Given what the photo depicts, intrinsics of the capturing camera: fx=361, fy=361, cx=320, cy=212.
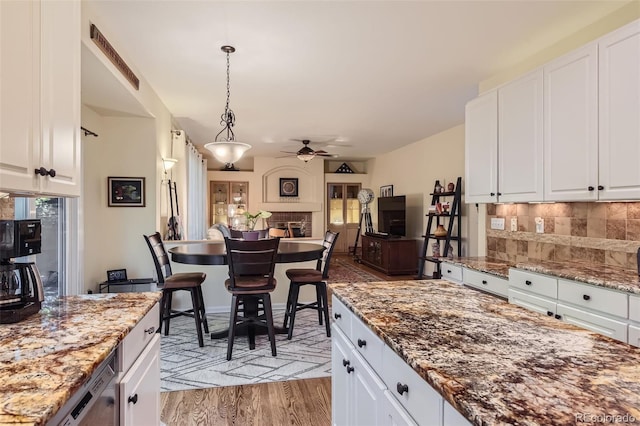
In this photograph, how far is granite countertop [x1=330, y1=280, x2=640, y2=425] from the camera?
0.70 m

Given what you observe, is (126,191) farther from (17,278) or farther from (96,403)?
(96,403)

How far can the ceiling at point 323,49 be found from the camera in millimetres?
2443

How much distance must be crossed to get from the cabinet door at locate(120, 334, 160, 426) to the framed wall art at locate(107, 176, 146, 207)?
2.71 metres

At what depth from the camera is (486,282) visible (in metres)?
2.81

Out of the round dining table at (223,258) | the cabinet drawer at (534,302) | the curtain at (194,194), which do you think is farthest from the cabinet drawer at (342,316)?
the curtain at (194,194)

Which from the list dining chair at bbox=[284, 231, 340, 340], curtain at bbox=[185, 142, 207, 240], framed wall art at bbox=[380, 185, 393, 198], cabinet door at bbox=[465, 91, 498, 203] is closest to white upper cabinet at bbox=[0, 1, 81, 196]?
dining chair at bbox=[284, 231, 340, 340]

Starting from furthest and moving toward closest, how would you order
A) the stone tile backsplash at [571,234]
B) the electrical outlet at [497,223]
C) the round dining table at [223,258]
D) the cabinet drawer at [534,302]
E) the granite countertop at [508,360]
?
the electrical outlet at [497,223] → the round dining table at [223,258] → the stone tile backsplash at [571,234] → the cabinet drawer at [534,302] → the granite countertop at [508,360]

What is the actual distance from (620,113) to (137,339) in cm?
285

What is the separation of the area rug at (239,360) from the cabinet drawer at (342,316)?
1.23 metres

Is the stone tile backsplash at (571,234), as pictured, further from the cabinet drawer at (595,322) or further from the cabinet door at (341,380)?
the cabinet door at (341,380)

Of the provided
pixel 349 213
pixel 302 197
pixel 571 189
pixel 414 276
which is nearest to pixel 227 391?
pixel 571 189

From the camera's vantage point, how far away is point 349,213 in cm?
995

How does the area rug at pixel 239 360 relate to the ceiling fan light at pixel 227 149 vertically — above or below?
below

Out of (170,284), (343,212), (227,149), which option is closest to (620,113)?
(227,149)
